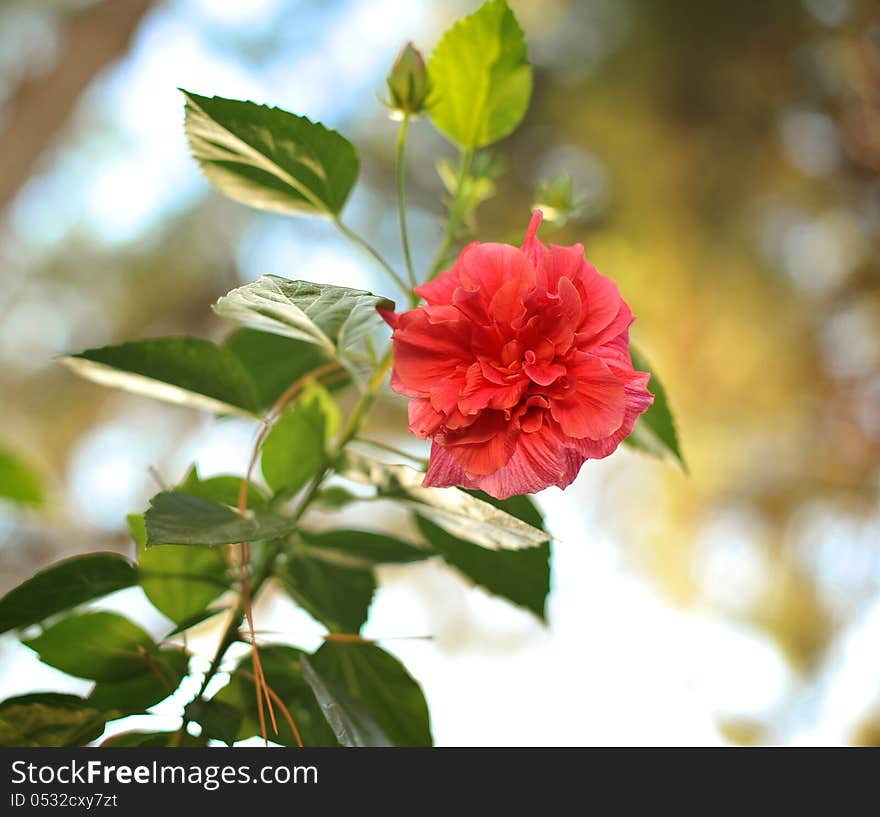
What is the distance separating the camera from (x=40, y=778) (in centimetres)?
25

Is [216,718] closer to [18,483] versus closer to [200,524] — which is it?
[200,524]

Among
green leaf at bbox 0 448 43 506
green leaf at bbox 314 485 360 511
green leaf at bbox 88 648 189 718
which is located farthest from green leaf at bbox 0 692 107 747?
green leaf at bbox 0 448 43 506

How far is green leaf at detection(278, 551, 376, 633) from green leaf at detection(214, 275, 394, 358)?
114 mm

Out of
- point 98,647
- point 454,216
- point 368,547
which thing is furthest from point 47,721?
point 454,216

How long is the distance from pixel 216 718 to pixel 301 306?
0.14 meters

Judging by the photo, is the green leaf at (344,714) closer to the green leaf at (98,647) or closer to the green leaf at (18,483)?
the green leaf at (98,647)

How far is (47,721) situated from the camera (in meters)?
0.28

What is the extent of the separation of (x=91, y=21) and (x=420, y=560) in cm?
139

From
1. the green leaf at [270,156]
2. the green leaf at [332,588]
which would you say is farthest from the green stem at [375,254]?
the green leaf at [332,588]

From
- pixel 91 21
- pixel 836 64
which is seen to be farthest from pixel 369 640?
pixel 836 64

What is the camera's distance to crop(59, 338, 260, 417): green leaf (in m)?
0.30

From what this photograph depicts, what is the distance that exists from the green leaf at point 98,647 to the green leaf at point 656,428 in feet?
0.64

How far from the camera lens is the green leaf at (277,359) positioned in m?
0.36

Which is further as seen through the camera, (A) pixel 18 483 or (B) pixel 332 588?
(A) pixel 18 483
